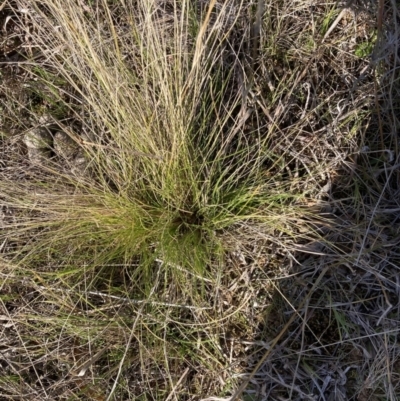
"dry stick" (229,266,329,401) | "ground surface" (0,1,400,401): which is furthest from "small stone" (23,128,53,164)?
"dry stick" (229,266,329,401)

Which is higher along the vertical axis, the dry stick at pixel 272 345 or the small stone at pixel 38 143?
the small stone at pixel 38 143

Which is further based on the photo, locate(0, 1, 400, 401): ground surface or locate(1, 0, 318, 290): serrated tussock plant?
locate(0, 1, 400, 401): ground surface

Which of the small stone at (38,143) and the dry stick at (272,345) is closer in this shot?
the dry stick at (272,345)

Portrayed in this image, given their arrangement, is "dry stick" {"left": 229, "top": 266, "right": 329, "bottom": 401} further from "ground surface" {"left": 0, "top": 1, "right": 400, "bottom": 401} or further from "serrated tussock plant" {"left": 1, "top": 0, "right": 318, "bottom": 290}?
"serrated tussock plant" {"left": 1, "top": 0, "right": 318, "bottom": 290}

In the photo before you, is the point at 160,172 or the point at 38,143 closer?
the point at 160,172

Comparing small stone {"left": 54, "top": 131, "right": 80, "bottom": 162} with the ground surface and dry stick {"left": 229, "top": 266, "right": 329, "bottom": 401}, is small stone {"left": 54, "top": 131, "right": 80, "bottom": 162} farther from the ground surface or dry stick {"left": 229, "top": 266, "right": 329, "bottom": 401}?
dry stick {"left": 229, "top": 266, "right": 329, "bottom": 401}

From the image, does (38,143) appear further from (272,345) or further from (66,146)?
(272,345)

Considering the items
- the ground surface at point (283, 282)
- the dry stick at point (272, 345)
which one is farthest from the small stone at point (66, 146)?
the dry stick at point (272, 345)

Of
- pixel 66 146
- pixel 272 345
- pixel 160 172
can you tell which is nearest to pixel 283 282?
pixel 272 345

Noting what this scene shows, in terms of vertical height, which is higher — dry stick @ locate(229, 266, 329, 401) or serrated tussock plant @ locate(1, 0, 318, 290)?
serrated tussock plant @ locate(1, 0, 318, 290)

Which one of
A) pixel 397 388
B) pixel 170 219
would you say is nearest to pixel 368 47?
pixel 170 219

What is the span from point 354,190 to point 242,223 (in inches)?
10.6

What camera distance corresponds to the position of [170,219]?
114cm

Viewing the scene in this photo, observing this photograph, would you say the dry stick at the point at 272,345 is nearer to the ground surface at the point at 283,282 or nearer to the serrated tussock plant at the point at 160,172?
the ground surface at the point at 283,282
